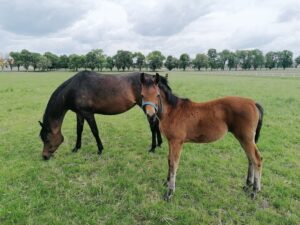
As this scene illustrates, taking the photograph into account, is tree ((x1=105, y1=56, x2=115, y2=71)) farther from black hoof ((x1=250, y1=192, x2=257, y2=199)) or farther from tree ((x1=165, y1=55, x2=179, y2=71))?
black hoof ((x1=250, y1=192, x2=257, y2=199))

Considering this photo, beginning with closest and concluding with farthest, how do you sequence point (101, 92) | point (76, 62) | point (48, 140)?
point (48, 140)
point (101, 92)
point (76, 62)

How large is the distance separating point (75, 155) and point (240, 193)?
3.50 metres

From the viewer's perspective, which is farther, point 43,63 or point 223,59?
point 223,59

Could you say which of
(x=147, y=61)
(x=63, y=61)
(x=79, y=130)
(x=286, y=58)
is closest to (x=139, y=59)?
(x=147, y=61)

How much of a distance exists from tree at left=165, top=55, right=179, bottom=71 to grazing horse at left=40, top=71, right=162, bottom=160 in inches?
3453

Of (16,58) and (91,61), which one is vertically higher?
(16,58)

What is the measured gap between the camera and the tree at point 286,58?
282 feet

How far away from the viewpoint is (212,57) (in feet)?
346

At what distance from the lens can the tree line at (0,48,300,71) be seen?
80000 millimetres

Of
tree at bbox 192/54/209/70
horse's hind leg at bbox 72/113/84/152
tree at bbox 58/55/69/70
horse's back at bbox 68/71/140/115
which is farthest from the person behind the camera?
tree at bbox 192/54/209/70

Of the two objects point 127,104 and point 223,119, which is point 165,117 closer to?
point 223,119

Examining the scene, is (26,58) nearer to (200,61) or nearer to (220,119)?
(200,61)

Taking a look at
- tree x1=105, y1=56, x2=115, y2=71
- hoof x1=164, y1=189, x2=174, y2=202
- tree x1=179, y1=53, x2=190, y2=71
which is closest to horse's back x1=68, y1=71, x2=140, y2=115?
hoof x1=164, y1=189, x2=174, y2=202

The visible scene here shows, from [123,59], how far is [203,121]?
81699 millimetres
